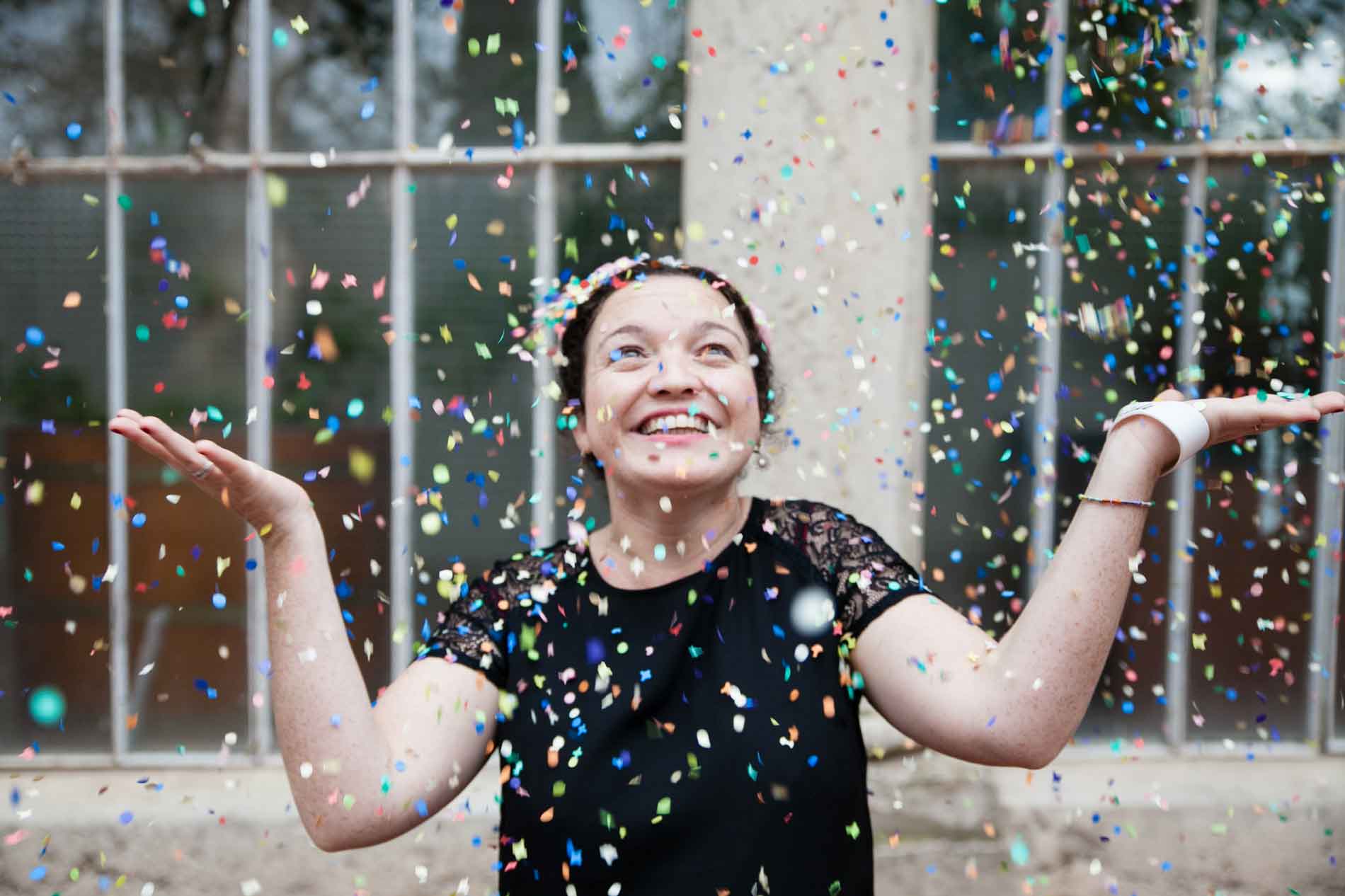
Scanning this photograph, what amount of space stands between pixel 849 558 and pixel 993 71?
1703mm

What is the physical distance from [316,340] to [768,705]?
1.84 m

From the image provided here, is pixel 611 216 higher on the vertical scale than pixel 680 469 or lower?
higher

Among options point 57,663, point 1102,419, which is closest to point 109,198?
point 57,663

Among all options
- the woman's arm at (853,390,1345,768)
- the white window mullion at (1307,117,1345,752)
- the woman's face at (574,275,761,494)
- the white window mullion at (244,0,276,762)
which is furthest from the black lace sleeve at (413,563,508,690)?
the white window mullion at (1307,117,1345,752)

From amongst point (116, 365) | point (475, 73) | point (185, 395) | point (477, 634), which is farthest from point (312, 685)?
point (475, 73)

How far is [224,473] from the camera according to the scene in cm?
138

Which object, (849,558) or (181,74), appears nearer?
(849,558)

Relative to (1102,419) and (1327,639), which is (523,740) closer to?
(1102,419)

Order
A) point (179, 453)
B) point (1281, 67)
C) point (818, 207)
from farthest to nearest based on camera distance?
point (1281, 67) < point (818, 207) < point (179, 453)

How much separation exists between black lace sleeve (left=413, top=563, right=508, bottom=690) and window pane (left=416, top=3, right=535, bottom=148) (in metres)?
1.50

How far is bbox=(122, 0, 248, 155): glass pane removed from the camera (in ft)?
→ 9.07

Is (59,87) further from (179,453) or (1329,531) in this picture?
(1329,531)

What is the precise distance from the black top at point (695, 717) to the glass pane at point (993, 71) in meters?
1.50

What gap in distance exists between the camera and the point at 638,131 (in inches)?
105
